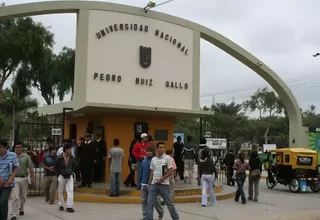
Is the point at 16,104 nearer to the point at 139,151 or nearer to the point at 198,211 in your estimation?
the point at 139,151

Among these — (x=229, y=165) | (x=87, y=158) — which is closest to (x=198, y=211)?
(x=87, y=158)

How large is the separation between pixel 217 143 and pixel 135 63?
431 cm

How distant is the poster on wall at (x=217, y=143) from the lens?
16.0m

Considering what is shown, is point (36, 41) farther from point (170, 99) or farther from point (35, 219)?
point (35, 219)

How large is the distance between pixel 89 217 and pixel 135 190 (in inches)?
134

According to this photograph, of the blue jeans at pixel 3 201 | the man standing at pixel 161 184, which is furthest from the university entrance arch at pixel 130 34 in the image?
the blue jeans at pixel 3 201

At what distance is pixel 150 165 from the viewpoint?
9.12 meters

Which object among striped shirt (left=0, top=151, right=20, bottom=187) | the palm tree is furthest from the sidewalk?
the palm tree

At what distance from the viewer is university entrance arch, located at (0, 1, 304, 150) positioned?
14.3m

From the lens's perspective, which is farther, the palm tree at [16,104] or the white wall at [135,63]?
the palm tree at [16,104]

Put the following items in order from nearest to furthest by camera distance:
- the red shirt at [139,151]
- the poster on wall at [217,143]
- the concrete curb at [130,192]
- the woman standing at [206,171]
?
the woman standing at [206,171]
the red shirt at [139,151]
the concrete curb at [130,192]
the poster on wall at [217,143]

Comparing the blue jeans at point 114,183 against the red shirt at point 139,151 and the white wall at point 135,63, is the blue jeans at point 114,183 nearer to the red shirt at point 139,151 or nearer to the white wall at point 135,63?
the red shirt at point 139,151

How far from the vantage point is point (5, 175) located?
7828 millimetres

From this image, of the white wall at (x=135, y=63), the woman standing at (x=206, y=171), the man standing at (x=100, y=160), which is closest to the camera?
the woman standing at (x=206, y=171)
